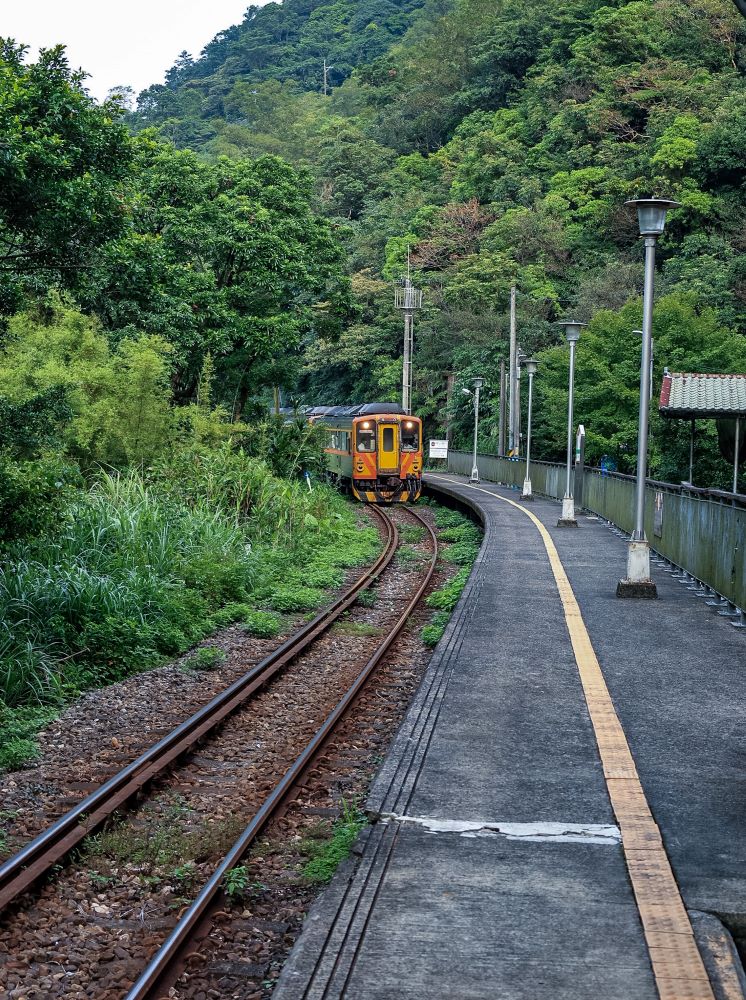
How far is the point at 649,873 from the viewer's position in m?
5.71

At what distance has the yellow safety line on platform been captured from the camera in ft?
15.3

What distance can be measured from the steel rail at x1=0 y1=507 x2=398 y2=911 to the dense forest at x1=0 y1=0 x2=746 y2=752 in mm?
1138

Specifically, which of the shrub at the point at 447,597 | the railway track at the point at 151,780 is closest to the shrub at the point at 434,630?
the shrub at the point at 447,597

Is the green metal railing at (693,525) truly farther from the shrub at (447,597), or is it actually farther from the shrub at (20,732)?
the shrub at (20,732)

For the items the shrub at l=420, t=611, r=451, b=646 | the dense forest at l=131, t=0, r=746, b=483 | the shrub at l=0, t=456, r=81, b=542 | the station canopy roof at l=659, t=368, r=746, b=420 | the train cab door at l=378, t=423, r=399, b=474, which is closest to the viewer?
the shrub at l=0, t=456, r=81, b=542

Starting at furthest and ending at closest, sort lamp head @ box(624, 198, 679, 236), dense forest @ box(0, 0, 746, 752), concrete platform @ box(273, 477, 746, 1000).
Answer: lamp head @ box(624, 198, 679, 236), dense forest @ box(0, 0, 746, 752), concrete platform @ box(273, 477, 746, 1000)

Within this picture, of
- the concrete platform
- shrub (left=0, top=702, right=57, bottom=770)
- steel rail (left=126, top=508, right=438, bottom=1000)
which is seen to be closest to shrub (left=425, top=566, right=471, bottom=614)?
the concrete platform

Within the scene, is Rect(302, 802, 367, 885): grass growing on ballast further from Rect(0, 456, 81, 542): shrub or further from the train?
the train

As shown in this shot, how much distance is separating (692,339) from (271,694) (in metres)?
28.1

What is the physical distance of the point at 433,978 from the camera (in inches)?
Result: 185

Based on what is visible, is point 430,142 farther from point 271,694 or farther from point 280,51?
point 271,694

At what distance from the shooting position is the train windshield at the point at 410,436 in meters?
38.8

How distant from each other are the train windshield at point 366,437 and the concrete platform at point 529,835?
26709mm

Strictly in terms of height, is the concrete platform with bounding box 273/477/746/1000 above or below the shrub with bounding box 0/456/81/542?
below
